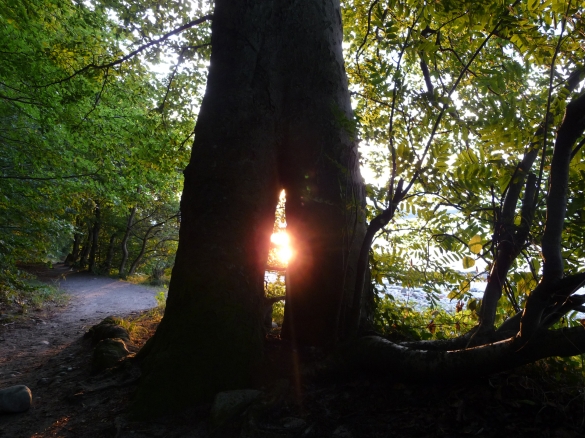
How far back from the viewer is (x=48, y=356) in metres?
4.84

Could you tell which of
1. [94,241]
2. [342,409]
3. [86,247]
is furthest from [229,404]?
[86,247]

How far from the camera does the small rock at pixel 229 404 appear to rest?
2.37 m

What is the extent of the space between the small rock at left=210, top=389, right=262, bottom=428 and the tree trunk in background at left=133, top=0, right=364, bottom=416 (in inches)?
4.1

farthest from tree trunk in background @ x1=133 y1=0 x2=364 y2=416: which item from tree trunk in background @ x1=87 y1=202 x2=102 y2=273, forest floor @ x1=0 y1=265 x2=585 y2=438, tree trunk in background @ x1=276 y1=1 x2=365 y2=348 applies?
tree trunk in background @ x1=87 y1=202 x2=102 y2=273

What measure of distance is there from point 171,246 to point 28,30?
41.4 ft

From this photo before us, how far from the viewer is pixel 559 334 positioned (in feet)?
5.68

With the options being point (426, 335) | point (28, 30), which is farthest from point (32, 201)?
point (426, 335)

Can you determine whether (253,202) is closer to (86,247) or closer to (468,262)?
(468,262)

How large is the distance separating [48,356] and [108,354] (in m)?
1.82

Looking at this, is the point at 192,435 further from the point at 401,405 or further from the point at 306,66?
the point at 306,66

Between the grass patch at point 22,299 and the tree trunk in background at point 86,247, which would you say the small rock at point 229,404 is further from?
the tree trunk in background at point 86,247

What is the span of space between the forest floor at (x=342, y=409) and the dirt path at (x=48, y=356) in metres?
0.02

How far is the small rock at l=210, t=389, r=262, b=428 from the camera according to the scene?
93.2 inches

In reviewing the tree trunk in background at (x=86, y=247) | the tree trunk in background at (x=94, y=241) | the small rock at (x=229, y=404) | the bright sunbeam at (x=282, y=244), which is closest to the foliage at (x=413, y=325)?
the bright sunbeam at (x=282, y=244)
